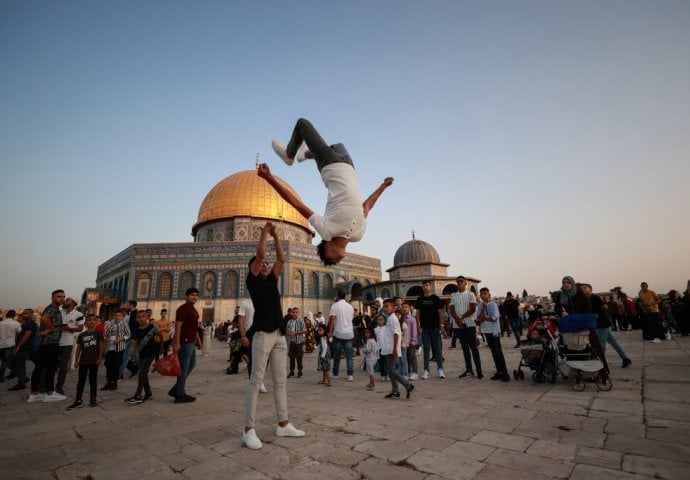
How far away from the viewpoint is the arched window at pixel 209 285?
29.4m

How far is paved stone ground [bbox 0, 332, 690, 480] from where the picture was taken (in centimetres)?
251

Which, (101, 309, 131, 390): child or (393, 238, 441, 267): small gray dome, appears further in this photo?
(393, 238, 441, 267): small gray dome

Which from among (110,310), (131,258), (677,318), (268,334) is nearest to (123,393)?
(268,334)

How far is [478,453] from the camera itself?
108 inches

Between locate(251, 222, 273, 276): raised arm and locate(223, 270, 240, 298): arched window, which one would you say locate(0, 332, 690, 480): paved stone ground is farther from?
locate(223, 270, 240, 298): arched window

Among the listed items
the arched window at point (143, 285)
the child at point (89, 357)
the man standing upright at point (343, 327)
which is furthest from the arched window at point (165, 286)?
the man standing upright at point (343, 327)

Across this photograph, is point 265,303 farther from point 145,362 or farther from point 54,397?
point 54,397

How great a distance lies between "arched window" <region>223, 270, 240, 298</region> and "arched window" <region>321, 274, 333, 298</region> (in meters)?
8.00

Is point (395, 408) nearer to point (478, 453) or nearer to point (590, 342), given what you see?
point (478, 453)

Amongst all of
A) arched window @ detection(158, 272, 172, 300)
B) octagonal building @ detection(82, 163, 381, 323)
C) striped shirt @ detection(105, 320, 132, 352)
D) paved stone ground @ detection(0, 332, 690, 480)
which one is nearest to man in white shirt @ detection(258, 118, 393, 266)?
paved stone ground @ detection(0, 332, 690, 480)

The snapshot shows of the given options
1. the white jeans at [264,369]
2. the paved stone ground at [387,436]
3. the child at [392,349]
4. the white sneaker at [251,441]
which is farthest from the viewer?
the child at [392,349]

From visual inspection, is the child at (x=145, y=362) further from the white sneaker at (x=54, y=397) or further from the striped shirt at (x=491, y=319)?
the striped shirt at (x=491, y=319)

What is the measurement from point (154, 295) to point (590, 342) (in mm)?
31606

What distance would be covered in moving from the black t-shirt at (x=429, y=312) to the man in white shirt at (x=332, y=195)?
11.7ft
